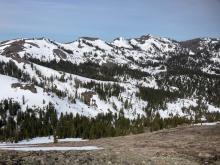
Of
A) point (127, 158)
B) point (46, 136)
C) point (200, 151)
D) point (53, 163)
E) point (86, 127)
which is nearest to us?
point (53, 163)

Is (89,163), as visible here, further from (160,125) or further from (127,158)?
(160,125)

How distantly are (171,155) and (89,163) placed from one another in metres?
7.14

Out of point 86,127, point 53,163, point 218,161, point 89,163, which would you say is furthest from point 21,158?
point 86,127

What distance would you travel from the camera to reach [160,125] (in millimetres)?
138250

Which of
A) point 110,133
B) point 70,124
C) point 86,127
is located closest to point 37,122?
point 70,124

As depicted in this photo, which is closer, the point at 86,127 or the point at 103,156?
the point at 103,156

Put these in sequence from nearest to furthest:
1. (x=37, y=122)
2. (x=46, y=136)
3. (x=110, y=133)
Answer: (x=110, y=133) → (x=46, y=136) → (x=37, y=122)

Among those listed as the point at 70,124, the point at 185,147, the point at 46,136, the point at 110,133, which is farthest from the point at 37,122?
the point at 185,147

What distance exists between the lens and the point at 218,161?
86.5ft

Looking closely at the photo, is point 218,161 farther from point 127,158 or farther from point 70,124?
point 70,124

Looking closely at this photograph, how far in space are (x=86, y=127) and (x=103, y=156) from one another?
128m

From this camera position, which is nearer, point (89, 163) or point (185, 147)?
point (89, 163)

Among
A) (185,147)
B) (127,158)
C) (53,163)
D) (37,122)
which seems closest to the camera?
(53,163)

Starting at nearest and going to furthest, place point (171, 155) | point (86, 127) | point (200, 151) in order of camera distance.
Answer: point (171, 155) < point (200, 151) < point (86, 127)
